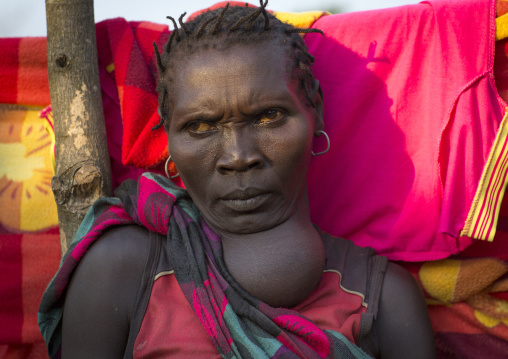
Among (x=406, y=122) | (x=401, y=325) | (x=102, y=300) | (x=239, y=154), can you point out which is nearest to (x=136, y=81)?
(x=239, y=154)

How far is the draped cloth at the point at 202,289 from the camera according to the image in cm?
140

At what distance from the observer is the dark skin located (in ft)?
4.75

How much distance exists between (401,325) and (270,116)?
78 cm

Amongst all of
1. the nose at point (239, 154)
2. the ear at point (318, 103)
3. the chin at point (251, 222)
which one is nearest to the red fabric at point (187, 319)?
the chin at point (251, 222)

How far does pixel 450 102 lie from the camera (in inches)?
72.6

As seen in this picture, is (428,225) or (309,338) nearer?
(309,338)

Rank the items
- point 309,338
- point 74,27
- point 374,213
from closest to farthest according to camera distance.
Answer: point 309,338 < point 74,27 < point 374,213

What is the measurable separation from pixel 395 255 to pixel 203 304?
0.81 meters

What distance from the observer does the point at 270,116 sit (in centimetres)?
151

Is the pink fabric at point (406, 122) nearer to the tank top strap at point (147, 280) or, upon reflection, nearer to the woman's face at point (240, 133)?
the woman's face at point (240, 133)

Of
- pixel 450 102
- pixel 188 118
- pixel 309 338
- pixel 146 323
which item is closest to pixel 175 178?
pixel 188 118

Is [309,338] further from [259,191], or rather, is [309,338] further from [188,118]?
[188,118]

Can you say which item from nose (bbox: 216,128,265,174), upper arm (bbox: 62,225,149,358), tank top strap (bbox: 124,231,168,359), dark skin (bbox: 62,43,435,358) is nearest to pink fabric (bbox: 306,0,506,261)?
dark skin (bbox: 62,43,435,358)

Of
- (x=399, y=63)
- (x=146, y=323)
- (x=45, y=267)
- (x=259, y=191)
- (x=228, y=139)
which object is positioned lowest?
(x=45, y=267)
